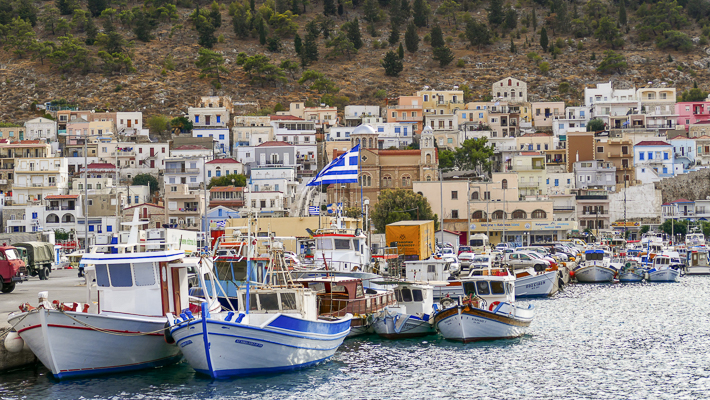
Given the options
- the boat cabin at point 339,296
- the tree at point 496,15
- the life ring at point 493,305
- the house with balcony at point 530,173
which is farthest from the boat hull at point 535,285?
the tree at point 496,15

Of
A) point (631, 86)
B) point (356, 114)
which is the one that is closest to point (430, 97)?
point (356, 114)

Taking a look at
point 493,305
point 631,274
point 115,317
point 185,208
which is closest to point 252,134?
point 185,208

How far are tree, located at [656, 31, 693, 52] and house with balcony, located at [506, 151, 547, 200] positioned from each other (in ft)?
240

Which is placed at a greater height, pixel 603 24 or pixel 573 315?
pixel 603 24

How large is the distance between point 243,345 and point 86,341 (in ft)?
14.6

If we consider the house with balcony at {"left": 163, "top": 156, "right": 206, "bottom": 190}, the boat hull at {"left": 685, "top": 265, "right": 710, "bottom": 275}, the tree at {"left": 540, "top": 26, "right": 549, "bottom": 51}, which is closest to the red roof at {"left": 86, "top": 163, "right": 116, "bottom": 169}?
the house with balcony at {"left": 163, "top": 156, "right": 206, "bottom": 190}

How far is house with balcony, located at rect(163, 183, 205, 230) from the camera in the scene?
93.7 metres

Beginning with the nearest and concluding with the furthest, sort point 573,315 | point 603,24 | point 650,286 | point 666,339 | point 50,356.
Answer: point 50,356, point 666,339, point 573,315, point 650,286, point 603,24

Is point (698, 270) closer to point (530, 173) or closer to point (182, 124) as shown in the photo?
point (530, 173)

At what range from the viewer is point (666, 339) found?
36.7 metres

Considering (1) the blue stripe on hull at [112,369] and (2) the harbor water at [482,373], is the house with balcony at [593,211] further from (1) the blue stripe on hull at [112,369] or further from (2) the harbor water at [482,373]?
(1) the blue stripe on hull at [112,369]

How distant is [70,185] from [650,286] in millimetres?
67363

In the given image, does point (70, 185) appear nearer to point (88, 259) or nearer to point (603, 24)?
point (88, 259)

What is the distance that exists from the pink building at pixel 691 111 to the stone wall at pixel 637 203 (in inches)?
1180
